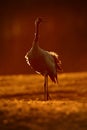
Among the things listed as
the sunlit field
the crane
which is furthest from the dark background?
the crane

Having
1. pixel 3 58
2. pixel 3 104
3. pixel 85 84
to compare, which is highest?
pixel 3 104

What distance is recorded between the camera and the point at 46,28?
90.1 ft

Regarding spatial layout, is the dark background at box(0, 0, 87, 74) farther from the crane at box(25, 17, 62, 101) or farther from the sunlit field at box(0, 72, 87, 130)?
the crane at box(25, 17, 62, 101)

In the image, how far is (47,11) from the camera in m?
28.0

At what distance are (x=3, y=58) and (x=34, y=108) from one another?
585 inches

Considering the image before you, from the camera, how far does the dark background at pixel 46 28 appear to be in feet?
89.3

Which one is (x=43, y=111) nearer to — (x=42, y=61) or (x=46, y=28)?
(x=42, y=61)

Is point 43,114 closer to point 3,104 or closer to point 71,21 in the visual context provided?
point 3,104

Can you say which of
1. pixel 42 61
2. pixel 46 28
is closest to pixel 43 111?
pixel 42 61

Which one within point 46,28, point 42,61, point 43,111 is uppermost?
point 43,111

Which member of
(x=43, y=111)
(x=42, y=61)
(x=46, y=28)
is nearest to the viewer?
(x=43, y=111)

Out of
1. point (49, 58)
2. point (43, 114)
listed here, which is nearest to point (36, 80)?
point (49, 58)

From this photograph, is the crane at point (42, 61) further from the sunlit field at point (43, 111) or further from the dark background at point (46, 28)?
the dark background at point (46, 28)

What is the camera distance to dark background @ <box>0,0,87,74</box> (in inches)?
1072
